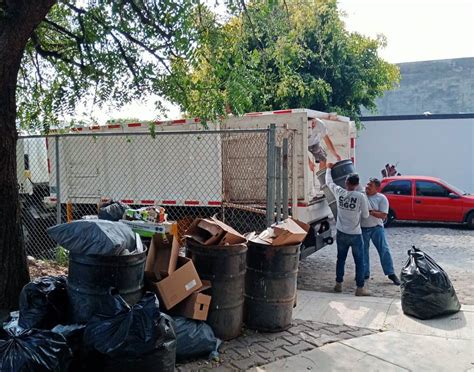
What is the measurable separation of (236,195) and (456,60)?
26.4 metres

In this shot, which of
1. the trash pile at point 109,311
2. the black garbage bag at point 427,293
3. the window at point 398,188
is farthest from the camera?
the window at point 398,188

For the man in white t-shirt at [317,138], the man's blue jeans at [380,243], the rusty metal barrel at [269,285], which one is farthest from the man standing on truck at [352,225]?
the rusty metal barrel at [269,285]

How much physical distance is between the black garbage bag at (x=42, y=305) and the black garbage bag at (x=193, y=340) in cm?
98

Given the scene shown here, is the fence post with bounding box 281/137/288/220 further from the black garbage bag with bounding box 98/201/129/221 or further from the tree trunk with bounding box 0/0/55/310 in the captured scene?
the tree trunk with bounding box 0/0/55/310

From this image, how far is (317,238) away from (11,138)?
4.80 metres

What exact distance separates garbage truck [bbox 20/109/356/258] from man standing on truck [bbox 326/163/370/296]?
0.74 m

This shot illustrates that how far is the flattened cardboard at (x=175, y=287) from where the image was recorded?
4113 mm

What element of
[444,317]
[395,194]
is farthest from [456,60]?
[444,317]

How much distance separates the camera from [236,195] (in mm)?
7852

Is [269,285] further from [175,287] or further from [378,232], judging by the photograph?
[378,232]

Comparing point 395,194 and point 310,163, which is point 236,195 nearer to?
point 310,163

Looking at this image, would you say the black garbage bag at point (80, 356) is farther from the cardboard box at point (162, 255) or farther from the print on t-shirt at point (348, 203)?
the print on t-shirt at point (348, 203)

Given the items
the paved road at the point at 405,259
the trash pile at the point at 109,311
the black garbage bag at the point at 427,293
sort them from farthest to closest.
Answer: the paved road at the point at 405,259, the black garbage bag at the point at 427,293, the trash pile at the point at 109,311

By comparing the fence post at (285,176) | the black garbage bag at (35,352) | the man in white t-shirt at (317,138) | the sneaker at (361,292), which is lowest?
the sneaker at (361,292)
